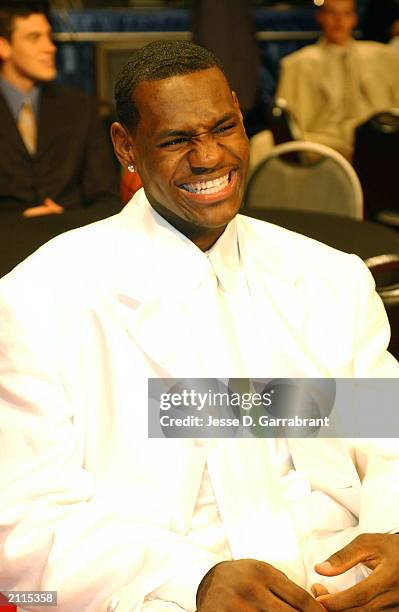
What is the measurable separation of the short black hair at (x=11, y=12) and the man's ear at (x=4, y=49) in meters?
0.01

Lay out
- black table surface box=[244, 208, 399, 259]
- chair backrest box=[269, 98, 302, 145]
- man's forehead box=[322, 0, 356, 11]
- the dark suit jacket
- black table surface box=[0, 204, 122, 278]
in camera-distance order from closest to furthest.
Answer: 1. black table surface box=[0, 204, 122, 278]
2. black table surface box=[244, 208, 399, 259]
3. the dark suit jacket
4. chair backrest box=[269, 98, 302, 145]
5. man's forehead box=[322, 0, 356, 11]

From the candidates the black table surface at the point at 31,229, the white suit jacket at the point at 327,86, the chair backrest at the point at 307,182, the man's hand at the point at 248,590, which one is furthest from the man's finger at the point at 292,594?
the white suit jacket at the point at 327,86

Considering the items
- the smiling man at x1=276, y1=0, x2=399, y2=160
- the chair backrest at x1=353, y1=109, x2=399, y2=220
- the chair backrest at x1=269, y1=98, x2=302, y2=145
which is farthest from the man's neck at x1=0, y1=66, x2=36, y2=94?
the smiling man at x1=276, y1=0, x2=399, y2=160

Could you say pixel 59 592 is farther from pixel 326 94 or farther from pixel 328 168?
pixel 326 94

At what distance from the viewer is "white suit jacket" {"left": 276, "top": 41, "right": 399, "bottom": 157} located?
214 inches

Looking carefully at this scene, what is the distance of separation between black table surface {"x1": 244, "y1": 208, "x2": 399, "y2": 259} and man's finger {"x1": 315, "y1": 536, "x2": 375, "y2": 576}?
42.3 inches

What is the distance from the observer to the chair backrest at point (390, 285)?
2.13m

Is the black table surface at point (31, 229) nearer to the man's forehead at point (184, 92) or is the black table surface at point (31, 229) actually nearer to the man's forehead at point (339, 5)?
the man's forehead at point (184, 92)

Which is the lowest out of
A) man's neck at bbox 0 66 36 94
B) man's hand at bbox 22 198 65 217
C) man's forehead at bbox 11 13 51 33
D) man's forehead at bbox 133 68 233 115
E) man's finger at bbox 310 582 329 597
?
man's hand at bbox 22 198 65 217

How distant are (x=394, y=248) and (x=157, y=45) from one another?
44.5 inches

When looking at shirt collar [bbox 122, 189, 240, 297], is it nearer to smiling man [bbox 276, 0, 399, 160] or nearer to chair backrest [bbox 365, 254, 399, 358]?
chair backrest [bbox 365, 254, 399, 358]

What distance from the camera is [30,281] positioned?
57.8 inches

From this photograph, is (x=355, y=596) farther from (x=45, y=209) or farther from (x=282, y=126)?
(x=282, y=126)

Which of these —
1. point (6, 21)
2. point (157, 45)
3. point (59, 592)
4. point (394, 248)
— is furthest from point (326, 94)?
point (59, 592)
